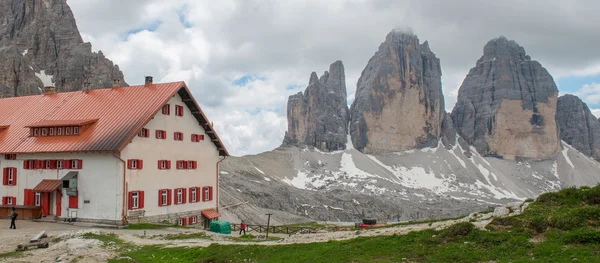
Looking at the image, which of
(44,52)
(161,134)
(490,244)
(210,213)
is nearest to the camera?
(490,244)

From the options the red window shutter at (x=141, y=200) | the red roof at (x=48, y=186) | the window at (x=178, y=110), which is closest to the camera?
the red roof at (x=48, y=186)

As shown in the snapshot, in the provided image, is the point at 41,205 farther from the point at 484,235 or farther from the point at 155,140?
the point at 484,235

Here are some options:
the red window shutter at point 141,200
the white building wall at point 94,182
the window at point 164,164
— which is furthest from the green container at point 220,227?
the white building wall at point 94,182

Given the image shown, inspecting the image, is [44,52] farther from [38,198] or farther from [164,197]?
[164,197]

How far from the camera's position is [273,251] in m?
23.0

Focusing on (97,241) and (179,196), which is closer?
(97,241)

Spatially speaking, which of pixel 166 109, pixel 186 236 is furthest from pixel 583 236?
pixel 166 109

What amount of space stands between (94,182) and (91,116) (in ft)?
23.1

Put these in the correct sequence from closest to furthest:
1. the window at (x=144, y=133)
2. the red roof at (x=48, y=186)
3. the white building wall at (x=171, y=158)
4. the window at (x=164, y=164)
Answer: the red roof at (x=48, y=186) < the white building wall at (x=171, y=158) < the window at (x=144, y=133) < the window at (x=164, y=164)

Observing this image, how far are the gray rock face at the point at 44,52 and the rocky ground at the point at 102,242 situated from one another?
88289 millimetres

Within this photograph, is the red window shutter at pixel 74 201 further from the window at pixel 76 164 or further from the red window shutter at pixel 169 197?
the red window shutter at pixel 169 197

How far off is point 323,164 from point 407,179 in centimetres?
3405

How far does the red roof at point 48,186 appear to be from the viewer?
4178 cm

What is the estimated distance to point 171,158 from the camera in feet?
153
